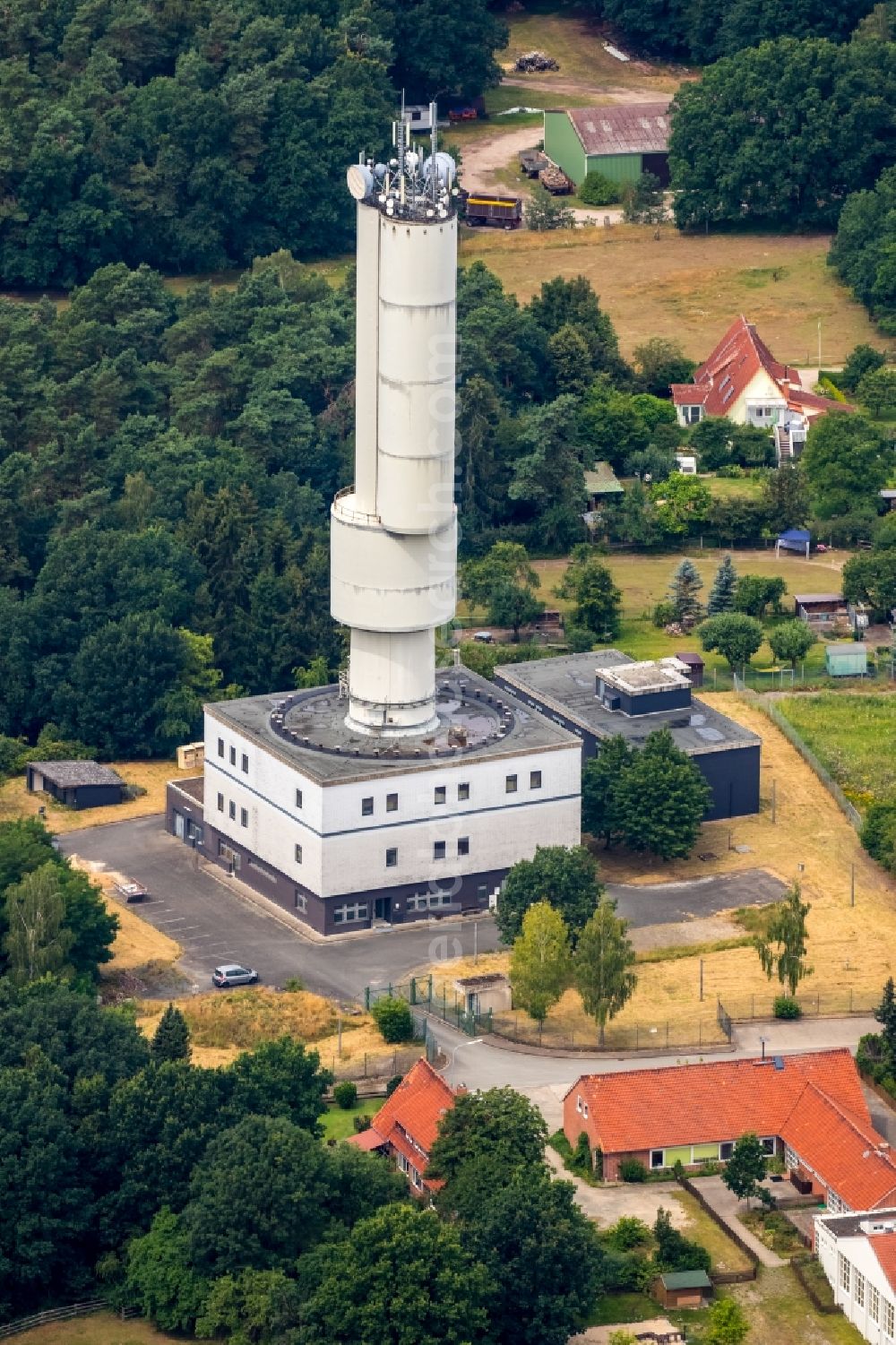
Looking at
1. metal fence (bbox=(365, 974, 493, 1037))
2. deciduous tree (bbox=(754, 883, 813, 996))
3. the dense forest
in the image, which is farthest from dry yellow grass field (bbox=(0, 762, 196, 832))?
deciduous tree (bbox=(754, 883, 813, 996))

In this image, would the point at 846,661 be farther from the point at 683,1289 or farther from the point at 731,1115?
the point at 683,1289

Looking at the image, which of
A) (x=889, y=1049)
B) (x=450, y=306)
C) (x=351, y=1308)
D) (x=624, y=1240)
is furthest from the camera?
(x=450, y=306)

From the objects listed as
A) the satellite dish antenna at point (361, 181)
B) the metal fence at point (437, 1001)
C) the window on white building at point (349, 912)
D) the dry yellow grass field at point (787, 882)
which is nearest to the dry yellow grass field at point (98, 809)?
the window on white building at point (349, 912)

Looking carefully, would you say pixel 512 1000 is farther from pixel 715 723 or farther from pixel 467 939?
pixel 715 723

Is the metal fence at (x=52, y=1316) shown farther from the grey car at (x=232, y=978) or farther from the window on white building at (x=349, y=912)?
the window on white building at (x=349, y=912)

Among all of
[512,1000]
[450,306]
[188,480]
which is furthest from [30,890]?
[188,480]

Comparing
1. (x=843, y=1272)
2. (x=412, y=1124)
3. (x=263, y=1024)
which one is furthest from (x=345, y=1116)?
(x=843, y=1272)

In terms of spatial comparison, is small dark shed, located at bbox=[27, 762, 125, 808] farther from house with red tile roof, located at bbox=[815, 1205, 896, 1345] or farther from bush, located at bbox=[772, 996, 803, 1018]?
house with red tile roof, located at bbox=[815, 1205, 896, 1345]
